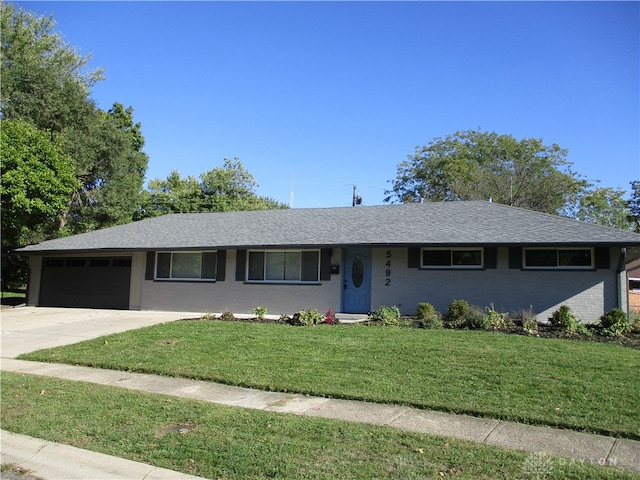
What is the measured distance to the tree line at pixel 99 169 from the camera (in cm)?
2106

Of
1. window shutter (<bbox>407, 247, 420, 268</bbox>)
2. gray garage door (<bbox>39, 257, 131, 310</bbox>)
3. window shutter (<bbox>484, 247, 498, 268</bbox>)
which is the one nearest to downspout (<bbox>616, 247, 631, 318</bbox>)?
window shutter (<bbox>484, 247, 498, 268</bbox>)

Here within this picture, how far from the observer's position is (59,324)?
15508mm

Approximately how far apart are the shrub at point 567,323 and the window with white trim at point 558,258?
3.06 m

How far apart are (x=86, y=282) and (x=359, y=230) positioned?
1186 cm

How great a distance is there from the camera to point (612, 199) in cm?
4619

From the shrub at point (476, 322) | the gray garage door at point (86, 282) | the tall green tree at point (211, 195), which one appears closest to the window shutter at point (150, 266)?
the gray garage door at point (86, 282)

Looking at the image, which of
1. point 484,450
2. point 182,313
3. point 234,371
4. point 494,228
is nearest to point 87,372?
point 234,371

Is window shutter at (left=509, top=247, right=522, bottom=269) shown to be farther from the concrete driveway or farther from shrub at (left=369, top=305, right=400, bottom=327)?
the concrete driveway

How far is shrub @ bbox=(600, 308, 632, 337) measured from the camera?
1117cm

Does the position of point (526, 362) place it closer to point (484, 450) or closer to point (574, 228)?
point (484, 450)

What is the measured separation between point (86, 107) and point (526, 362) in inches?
1289

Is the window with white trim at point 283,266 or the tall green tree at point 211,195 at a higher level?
the tall green tree at point 211,195

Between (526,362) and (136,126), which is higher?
(136,126)

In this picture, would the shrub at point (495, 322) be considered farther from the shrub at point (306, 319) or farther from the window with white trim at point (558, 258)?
the shrub at point (306, 319)
